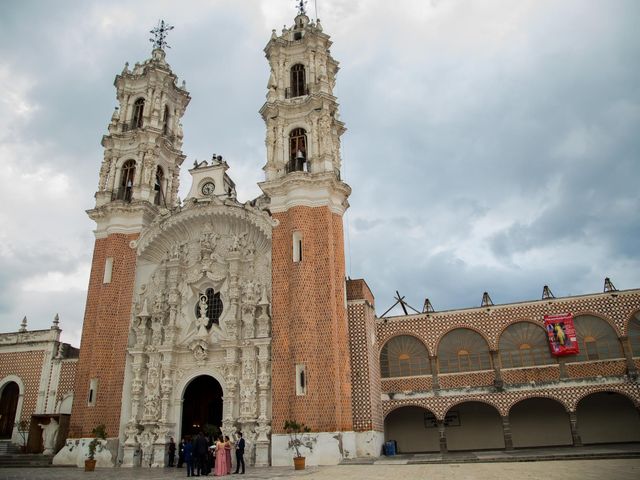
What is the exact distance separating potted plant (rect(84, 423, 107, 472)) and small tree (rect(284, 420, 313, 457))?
26.4 feet

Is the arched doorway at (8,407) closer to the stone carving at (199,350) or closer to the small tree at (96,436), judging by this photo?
the small tree at (96,436)

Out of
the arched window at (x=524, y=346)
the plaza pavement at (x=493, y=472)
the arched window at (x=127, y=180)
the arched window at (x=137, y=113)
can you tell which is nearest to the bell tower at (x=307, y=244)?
the plaza pavement at (x=493, y=472)

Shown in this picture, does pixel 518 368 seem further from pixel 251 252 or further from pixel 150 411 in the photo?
pixel 150 411

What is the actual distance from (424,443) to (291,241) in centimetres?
1329

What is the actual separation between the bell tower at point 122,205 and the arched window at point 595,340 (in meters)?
21.9

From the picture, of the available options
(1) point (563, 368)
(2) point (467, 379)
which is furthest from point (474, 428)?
(1) point (563, 368)

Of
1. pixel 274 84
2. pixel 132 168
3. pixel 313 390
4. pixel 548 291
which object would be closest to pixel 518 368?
pixel 548 291

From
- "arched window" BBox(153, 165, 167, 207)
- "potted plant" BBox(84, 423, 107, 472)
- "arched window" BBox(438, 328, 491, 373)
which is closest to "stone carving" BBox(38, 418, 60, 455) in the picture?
"potted plant" BBox(84, 423, 107, 472)

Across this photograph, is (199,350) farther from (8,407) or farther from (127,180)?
(8,407)

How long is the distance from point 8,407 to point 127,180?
586 inches

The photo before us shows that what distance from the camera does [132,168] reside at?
2991 cm

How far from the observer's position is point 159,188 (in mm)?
30797

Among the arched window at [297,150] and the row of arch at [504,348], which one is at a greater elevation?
the arched window at [297,150]

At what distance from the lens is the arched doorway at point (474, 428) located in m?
26.6
